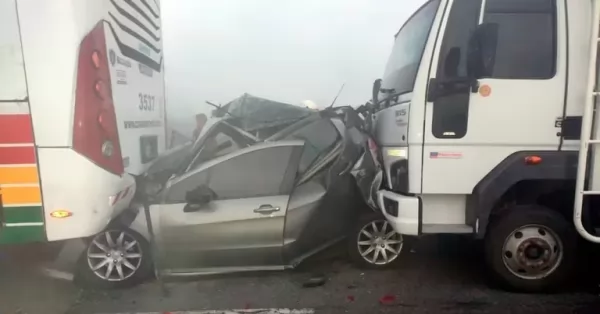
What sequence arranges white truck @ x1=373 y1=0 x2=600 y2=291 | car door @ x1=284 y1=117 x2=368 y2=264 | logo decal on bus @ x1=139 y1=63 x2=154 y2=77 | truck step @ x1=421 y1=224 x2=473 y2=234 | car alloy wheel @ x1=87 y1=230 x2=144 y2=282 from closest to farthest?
white truck @ x1=373 y1=0 x2=600 y2=291 → truck step @ x1=421 y1=224 x2=473 y2=234 → car alloy wheel @ x1=87 y1=230 x2=144 y2=282 → car door @ x1=284 y1=117 x2=368 y2=264 → logo decal on bus @ x1=139 y1=63 x2=154 y2=77

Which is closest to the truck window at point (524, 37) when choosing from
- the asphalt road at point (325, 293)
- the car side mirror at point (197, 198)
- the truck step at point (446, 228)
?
the truck step at point (446, 228)

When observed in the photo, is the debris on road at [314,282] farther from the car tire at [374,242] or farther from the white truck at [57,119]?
the white truck at [57,119]

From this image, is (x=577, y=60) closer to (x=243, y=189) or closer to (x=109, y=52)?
(x=243, y=189)

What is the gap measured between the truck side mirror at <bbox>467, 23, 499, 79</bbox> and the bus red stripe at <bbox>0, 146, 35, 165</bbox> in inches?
138

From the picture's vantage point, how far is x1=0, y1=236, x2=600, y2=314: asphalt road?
12.5ft

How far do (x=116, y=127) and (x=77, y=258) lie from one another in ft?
4.24

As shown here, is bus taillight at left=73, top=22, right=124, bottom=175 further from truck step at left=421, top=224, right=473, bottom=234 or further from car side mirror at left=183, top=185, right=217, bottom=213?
truck step at left=421, top=224, right=473, bottom=234

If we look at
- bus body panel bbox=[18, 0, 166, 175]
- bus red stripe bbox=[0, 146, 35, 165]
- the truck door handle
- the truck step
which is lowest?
the truck step

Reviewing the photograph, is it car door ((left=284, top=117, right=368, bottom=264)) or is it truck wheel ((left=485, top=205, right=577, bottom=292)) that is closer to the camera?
truck wheel ((left=485, top=205, right=577, bottom=292))

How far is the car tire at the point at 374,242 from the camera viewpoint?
4543mm

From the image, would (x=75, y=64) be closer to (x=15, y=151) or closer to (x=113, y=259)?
(x=15, y=151)

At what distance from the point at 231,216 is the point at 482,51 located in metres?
2.54

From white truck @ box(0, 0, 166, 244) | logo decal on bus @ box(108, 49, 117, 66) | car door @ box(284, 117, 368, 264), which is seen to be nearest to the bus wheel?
white truck @ box(0, 0, 166, 244)

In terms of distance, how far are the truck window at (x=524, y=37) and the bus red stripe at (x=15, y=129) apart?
12.0 ft
